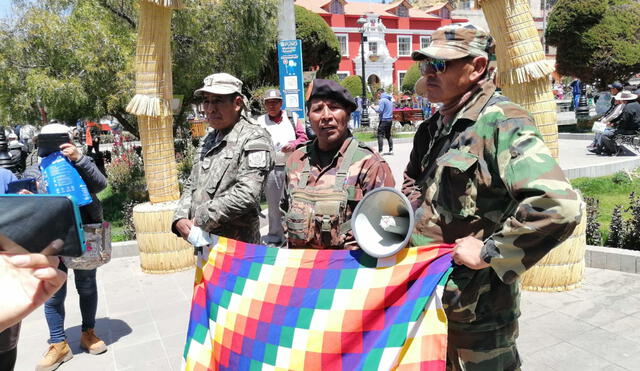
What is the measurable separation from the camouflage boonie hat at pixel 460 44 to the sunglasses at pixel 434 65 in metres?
0.03

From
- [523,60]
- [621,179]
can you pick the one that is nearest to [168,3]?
[523,60]

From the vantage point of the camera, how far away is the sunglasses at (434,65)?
6.88 ft

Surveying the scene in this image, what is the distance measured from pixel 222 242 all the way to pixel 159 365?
1658 mm

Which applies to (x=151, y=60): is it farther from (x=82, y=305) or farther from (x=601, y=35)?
(x=601, y=35)

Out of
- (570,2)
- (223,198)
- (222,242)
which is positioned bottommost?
(222,242)

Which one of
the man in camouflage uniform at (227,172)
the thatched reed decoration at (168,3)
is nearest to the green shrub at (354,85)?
the thatched reed decoration at (168,3)

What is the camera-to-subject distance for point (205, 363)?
264 centimetres

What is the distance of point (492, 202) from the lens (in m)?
1.99

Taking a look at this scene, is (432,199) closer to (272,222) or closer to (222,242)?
(222,242)

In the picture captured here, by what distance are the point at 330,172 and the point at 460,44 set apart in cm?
96

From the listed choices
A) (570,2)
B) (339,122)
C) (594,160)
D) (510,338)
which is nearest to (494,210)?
(510,338)

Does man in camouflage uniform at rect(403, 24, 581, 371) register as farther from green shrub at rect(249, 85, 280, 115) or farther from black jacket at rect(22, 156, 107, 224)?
green shrub at rect(249, 85, 280, 115)

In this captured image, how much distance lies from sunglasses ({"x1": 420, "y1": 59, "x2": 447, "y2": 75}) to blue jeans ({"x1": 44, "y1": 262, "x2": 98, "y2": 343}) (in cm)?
314

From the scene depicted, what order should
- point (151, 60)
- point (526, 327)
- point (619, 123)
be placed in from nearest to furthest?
1. point (526, 327)
2. point (151, 60)
3. point (619, 123)
